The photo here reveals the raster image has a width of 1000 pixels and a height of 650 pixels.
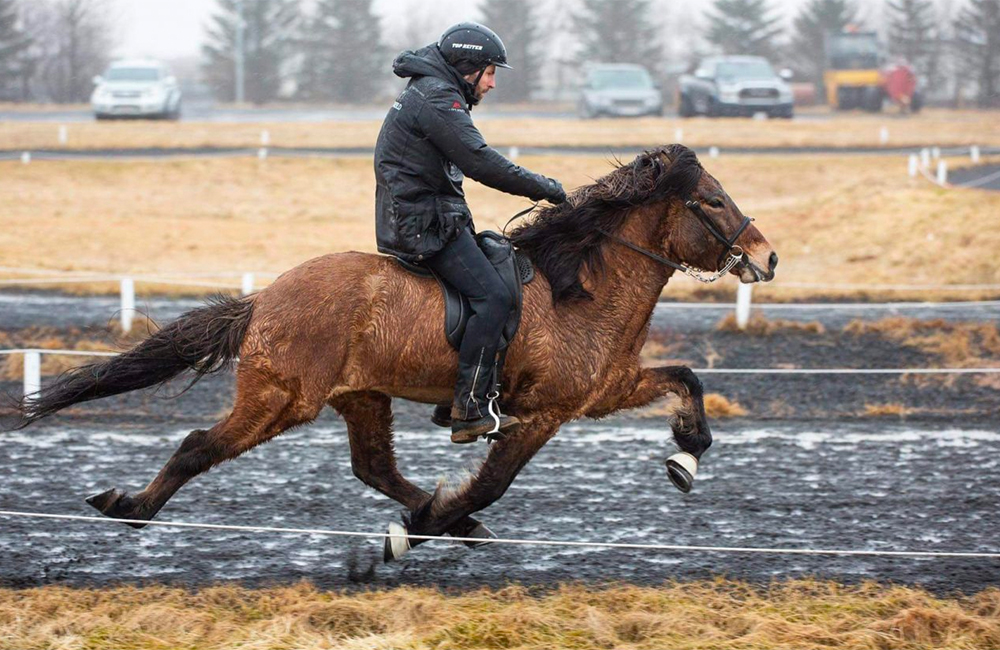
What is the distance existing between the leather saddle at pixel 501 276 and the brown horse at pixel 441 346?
0.05 m

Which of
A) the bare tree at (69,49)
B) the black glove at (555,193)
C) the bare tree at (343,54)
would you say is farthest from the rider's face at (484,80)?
the bare tree at (69,49)

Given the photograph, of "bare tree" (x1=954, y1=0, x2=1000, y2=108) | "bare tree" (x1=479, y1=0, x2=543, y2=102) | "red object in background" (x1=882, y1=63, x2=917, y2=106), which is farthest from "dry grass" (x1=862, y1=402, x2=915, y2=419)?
"bare tree" (x1=479, y1=0, x2=543, y2=102)

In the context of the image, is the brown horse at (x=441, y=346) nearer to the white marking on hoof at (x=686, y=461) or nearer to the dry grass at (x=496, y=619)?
the white marking on hoof at (x=686, y=461)

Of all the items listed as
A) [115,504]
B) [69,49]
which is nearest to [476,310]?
[115,504]

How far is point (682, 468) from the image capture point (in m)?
6.61

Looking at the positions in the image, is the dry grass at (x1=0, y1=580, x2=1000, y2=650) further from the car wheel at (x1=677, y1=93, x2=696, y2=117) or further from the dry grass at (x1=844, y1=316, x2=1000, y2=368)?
the car wheel at (x1=677, y1=93, x2=696, y2=117)

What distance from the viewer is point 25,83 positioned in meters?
52.3

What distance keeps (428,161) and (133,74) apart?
3283 cm

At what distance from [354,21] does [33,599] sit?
54.1 meters

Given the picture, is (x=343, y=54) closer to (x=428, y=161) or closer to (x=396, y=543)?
(x=428, y=161)

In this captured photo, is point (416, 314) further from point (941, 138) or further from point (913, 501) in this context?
point (941, 138)

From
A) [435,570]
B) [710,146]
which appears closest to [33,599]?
[435,570]

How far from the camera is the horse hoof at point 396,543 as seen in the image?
249 inches

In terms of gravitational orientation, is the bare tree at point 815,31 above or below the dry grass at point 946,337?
above
